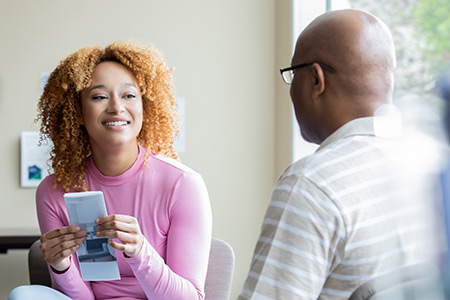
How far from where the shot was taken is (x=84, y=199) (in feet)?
5.26

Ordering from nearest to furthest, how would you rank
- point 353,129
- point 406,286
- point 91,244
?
point 406,286, point 353,129, point 91,244

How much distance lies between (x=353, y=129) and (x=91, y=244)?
1039 millimetres

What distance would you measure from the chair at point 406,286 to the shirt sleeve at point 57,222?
122cm

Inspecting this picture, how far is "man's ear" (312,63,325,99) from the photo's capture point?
39.3 inches

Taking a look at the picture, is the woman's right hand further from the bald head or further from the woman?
the bald head

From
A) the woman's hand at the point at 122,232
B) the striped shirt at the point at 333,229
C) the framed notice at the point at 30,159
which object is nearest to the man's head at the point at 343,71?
the striped shirt at the point at 333,229

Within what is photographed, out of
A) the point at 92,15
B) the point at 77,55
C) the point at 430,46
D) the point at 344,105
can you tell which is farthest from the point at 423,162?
the point at 92,15

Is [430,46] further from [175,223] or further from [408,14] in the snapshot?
[175,223]

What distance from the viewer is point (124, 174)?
75.0 inches

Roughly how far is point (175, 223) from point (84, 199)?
1.10ft

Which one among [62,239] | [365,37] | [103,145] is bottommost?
[62,239]

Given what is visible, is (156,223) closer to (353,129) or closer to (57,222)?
(57,222)

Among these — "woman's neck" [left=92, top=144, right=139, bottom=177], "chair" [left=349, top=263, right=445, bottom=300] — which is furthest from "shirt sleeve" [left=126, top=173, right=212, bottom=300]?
"chair" [left=349, top=263, right=445, bottom=300]

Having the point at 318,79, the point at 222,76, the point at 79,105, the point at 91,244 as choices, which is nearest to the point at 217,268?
the point at 91,244
